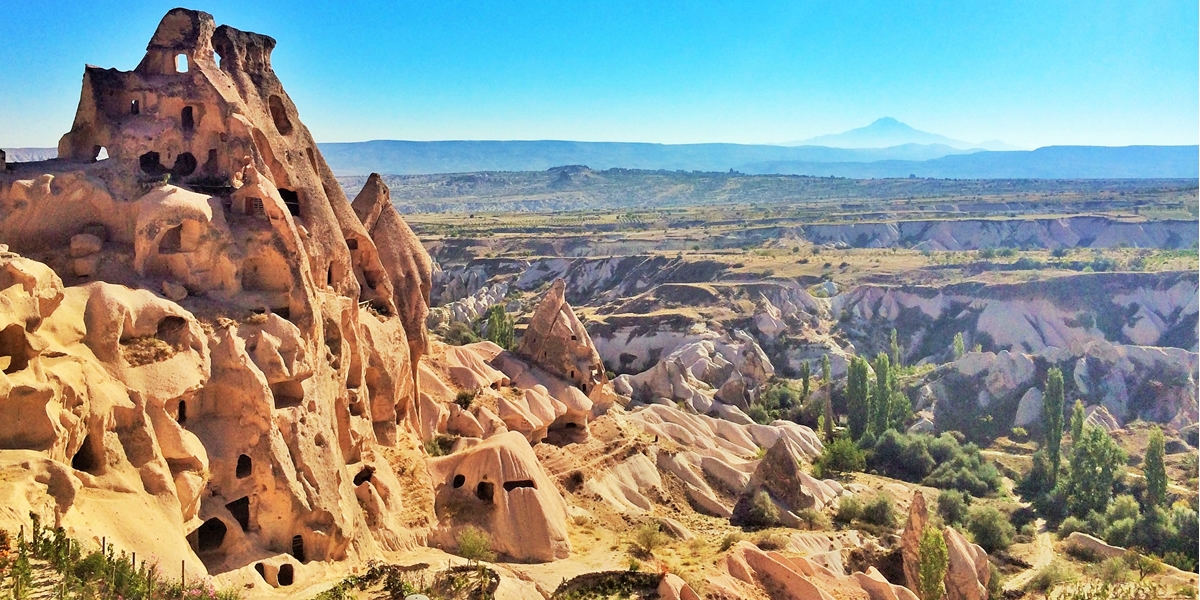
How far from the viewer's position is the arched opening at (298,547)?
20.6 metres

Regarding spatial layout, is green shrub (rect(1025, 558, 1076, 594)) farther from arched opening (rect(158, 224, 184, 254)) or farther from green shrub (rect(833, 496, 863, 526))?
arched opening (rect(158, 224, 184, 254))

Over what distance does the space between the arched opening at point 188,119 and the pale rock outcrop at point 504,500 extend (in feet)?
34.5

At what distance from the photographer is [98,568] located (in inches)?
588

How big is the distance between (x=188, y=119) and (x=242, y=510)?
1024 cm

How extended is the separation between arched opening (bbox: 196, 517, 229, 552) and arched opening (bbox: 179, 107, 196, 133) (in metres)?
10.1

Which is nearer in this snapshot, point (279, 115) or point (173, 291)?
point (173, 291)

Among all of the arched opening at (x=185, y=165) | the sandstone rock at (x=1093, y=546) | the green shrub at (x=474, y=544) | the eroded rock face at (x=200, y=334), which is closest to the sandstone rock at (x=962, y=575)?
the sandstone rock at (x=1093, y=546)

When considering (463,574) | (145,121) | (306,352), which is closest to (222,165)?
(145,121)

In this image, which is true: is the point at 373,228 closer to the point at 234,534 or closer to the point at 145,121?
the point at 145,121

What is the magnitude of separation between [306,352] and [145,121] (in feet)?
24.4

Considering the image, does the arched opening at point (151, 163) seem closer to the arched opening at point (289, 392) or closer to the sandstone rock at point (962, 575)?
the arched opening at point (289, 392)

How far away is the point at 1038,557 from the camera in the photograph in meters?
35.6

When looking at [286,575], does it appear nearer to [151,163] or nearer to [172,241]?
[172,241]

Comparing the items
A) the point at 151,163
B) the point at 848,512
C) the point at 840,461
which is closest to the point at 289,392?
the point at 151,163
